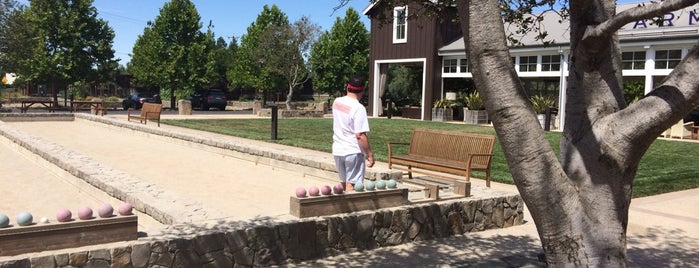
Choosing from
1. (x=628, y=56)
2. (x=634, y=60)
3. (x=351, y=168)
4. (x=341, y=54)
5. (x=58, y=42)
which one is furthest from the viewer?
(x=341, y=54)

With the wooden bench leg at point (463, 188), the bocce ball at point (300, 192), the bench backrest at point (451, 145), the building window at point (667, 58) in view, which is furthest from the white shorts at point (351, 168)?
the building window at point (667, 58)

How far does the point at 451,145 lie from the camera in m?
7.93

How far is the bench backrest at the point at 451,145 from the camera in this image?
295 inches

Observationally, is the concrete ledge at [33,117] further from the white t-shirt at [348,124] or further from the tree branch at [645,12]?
the tree branch at [645,12]

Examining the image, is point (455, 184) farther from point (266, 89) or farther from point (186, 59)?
point (266, 89)

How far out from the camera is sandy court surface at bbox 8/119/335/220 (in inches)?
278

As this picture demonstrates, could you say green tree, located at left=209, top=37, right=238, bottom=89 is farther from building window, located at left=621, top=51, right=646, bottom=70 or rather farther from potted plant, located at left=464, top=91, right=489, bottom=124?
building window, located at left=621, top=51, right=646, bottom=70

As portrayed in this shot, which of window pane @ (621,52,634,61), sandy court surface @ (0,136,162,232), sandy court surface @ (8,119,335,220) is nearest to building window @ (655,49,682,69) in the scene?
window pane @ (621,52,634,61)

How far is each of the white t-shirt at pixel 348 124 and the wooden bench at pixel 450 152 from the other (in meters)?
1.95

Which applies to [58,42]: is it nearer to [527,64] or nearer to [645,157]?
[527,64]

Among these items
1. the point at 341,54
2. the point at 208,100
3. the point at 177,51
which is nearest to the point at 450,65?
the point at 341,54

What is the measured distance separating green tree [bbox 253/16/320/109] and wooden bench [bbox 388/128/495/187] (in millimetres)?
29535

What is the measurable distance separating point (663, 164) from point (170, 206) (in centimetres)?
1015

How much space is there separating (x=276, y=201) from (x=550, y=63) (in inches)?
733
